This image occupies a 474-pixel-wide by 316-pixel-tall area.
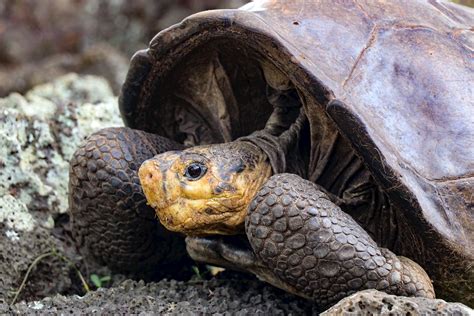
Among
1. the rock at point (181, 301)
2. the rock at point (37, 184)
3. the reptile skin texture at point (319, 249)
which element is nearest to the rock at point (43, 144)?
the rock at point (37, 184)

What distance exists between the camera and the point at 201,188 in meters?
3.10

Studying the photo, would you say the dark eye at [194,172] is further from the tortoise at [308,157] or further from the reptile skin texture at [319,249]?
the reptile skin texture at [319,249]

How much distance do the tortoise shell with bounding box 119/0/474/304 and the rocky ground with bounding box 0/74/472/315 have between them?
18.4 inches

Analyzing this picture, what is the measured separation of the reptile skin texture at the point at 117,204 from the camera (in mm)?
3498

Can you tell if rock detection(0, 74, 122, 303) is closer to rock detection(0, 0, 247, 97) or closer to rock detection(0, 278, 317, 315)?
rock detection(0, 278, 317, 315)

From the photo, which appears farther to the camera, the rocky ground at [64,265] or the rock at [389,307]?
the rocky ground at [64,265]

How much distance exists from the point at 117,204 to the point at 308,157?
78 centimetres

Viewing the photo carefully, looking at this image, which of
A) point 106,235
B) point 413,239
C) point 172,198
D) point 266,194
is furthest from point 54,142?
point 413,239

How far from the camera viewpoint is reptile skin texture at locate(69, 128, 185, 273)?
3498 mm

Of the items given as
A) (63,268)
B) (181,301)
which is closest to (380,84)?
(181,301)

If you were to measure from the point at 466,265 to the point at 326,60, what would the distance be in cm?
86

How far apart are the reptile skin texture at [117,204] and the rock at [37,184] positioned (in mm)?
188

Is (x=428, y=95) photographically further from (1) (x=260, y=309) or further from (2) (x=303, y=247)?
(1) (x=260, y=309)

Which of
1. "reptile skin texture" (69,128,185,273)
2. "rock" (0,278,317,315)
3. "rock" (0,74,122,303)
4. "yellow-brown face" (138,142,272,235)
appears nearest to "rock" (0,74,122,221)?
"rock" (0,74,122,303)
